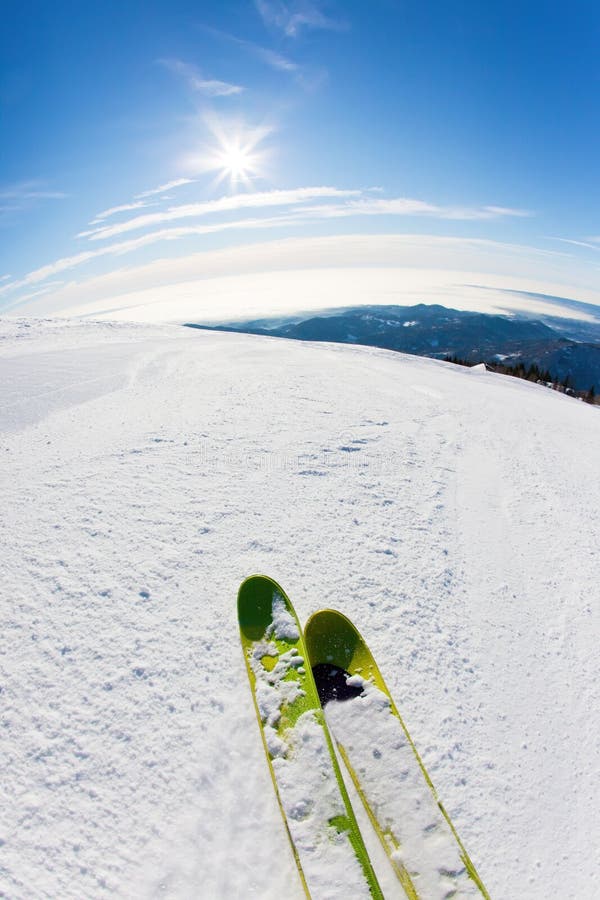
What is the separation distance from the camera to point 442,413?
12.5 meters

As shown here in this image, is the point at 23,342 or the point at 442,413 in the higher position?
the point at 23,342

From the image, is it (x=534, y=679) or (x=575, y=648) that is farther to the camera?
(x=575, y=648)

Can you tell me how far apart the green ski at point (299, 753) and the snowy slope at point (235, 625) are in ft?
0.52

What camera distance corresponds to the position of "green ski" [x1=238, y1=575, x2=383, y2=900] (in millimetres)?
2951

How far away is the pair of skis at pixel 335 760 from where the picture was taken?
2.98 meters

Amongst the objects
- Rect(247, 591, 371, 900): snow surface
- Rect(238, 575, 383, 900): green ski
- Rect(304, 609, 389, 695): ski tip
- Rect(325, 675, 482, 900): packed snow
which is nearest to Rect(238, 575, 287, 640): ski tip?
Rect(238, 575, 383, 900): green ski

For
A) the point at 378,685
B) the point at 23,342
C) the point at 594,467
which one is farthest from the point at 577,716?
the point at 23,342

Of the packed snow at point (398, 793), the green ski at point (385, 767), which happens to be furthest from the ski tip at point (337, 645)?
the packed snow at point (398, 793)

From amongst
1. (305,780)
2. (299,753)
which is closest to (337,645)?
(299,753)

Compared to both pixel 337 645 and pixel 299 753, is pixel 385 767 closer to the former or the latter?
pixel 299 753

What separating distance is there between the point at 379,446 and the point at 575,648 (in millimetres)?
5090

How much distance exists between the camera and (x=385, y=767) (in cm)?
358

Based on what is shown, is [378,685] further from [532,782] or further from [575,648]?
[575,648]

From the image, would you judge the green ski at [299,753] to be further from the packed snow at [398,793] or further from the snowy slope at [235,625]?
the packed snow at [398,793]
